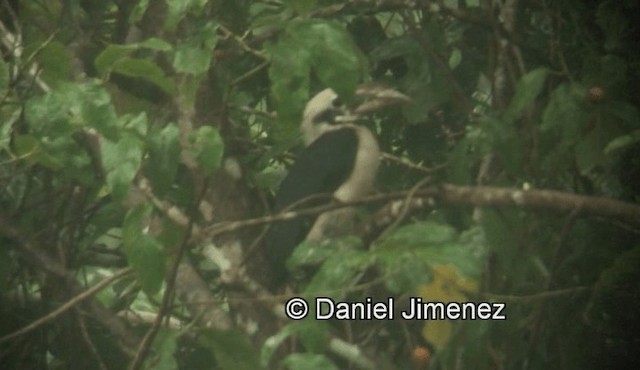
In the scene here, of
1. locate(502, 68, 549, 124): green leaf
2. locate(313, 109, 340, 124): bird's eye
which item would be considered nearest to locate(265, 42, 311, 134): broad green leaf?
locate(313, 109, 340, 124): bird's eye

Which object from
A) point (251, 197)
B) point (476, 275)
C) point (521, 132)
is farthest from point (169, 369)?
point (521, 132)

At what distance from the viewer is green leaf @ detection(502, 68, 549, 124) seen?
974 millimetres

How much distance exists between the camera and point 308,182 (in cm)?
111

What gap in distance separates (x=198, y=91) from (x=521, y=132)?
374 millimetres

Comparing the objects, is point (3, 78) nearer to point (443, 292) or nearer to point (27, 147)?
point (27, 147)

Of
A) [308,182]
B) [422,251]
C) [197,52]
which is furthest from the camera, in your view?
[308,182]

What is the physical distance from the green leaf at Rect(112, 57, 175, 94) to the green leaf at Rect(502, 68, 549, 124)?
14.1 inches

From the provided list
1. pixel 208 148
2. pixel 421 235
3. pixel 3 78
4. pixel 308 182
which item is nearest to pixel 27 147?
pixel 3 78

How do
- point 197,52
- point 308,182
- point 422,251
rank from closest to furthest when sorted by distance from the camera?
1. point 422,251
2. point 197,52
3. point 308,182

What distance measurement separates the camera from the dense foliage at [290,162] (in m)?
0.98

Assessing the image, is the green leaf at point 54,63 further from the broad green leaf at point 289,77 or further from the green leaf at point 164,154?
the broad green leaf at point 289,77

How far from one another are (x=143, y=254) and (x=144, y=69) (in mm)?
192

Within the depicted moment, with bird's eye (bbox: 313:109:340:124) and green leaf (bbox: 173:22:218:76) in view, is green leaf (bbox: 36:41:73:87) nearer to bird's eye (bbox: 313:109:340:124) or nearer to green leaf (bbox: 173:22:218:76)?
green leaf (bbox: 173:22:218:76)

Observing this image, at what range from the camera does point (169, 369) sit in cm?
103
